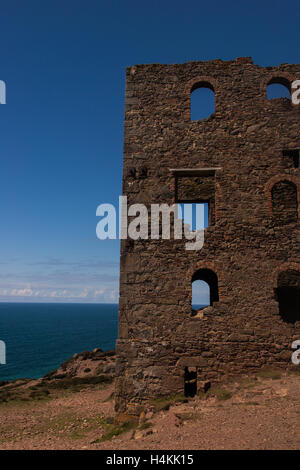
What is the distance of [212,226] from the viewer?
33.0ft

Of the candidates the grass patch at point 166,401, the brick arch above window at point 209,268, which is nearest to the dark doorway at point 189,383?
the grass patch at point 166,401

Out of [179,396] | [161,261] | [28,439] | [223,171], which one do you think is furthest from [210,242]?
[28,439]

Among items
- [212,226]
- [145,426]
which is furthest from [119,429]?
[212,226]

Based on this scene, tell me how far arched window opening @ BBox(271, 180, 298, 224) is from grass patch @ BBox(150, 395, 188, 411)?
6.38 m

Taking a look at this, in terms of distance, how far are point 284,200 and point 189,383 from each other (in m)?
6.74

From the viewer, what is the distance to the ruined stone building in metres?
9.38

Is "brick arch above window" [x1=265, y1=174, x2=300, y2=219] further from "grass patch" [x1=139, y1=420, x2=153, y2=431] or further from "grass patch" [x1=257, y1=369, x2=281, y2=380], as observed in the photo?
"grass patch" [x1=139, y1=420, x2=153, y2=431]

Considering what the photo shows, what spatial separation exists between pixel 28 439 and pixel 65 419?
204cm

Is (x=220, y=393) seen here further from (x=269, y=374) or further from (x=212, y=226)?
(x=212, y=226)

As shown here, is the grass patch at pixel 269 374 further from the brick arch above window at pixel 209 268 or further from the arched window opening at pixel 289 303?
the arched window opening at pixel 289 303

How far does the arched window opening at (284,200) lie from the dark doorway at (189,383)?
18.4 feet

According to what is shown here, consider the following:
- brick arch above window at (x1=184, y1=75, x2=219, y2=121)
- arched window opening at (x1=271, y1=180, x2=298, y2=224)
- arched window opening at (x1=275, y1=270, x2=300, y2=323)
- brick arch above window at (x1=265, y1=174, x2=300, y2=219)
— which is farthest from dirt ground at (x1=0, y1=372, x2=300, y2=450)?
brick arch above window at (x1=184, y1=75, x2=219, y2=121)

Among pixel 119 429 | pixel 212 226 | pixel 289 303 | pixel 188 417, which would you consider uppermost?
pixel 212 226

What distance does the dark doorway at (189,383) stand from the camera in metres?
9.36
